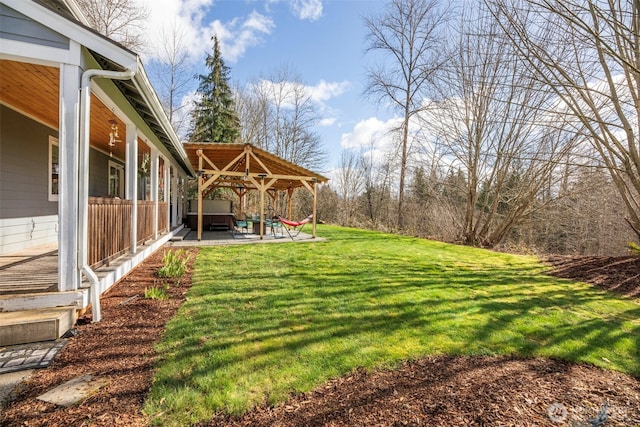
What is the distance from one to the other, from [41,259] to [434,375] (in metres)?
5.41

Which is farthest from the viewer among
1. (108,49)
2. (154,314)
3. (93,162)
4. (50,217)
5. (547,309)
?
(93,162)

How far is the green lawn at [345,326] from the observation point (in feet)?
7.50

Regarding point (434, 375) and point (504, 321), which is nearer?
point (434, 375)

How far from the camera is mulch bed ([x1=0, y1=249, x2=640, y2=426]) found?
1898 millimetres

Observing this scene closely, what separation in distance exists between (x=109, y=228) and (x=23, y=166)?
108 inches

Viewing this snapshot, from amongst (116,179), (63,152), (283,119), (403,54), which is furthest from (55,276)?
(283,119)

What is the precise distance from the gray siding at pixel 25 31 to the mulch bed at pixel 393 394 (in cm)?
277

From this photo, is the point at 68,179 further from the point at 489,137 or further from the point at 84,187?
the point at 489,137

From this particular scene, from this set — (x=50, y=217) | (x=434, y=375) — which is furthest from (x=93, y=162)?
(x=434, y=375)

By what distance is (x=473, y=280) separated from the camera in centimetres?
538

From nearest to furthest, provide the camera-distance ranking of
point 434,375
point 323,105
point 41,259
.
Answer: point 434,375 < point 41,259 < point 323,105

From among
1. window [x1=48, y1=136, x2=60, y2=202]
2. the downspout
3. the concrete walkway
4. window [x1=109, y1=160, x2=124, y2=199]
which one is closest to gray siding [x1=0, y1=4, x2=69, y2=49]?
the downspout

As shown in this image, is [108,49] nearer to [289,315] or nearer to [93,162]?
[289,315]

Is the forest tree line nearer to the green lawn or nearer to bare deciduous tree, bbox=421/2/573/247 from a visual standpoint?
bare deciduous tree, bbox=421/2/573/247
